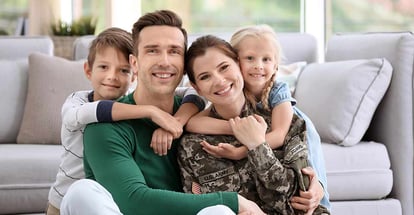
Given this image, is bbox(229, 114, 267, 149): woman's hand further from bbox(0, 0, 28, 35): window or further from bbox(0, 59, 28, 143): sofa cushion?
bbox(0, 0, 28, 35): window

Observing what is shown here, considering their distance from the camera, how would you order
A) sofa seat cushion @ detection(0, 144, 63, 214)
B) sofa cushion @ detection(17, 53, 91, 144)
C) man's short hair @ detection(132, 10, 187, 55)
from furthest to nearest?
1. sofa cushion @ detection(17, 53, 91, 144)
2. sofa seat cushion @ detection(0, 144, 63, 214)
3. man's short hair @ detection(132, 10, 187, 55)

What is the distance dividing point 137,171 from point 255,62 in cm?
48

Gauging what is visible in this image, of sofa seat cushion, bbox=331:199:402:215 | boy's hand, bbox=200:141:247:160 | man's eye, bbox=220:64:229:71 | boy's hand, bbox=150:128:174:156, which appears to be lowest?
sofa seat cushion, bbox=331:199:402:215

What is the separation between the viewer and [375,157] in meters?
3.34

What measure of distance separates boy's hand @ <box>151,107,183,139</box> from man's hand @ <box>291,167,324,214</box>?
361mm

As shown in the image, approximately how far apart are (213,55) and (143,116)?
0.26 m

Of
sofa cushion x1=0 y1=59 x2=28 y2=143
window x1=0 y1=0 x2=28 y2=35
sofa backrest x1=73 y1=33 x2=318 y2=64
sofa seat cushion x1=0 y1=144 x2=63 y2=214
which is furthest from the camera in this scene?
window x1=0 y1=0 x2=28 y2=35

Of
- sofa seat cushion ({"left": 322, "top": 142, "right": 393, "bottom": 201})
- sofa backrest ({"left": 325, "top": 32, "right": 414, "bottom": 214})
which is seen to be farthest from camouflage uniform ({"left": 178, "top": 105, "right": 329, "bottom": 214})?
sofa backrest ({"left": 325, "top": 32, "right": 414, "bottom": 214})

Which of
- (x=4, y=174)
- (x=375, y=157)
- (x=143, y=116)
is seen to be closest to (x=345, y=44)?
(x=375, y=157)

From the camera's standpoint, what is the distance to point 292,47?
3.99 meters

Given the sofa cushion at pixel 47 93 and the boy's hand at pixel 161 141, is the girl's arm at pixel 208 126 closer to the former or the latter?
the boy's hand at pixel 161 141

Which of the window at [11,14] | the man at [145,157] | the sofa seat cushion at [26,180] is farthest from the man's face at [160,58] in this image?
the window at [11,14]

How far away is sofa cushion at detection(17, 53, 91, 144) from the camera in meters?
3.57

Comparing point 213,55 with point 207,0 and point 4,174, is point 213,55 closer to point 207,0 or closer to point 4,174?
point 4,174
